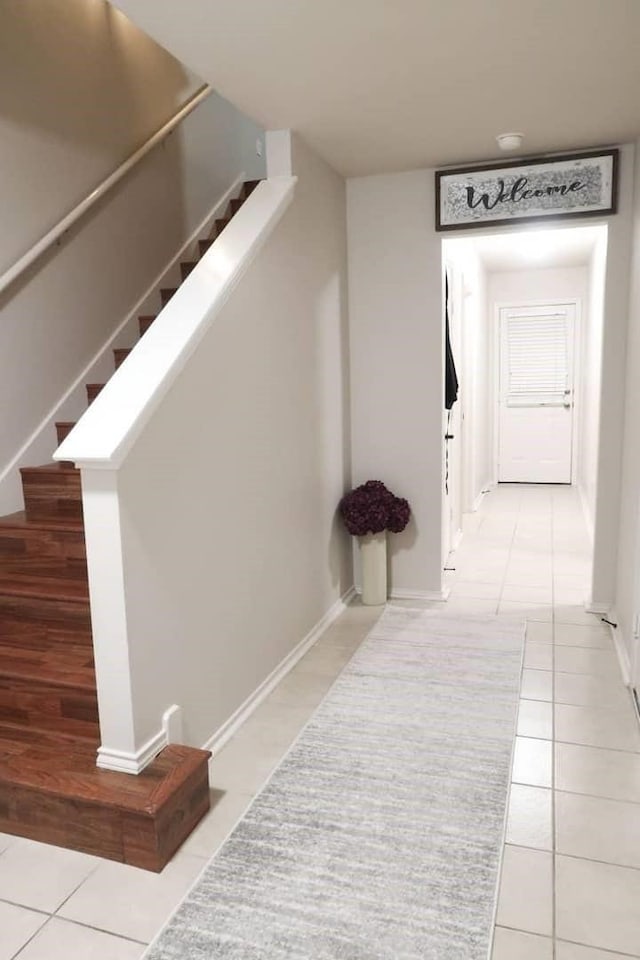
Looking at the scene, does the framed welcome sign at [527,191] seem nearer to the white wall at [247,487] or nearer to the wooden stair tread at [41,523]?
the white wall at [247,487]

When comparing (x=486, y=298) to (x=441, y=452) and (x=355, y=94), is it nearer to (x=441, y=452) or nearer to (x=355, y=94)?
(x=441, y=452)

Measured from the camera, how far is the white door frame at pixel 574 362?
25.3 ft

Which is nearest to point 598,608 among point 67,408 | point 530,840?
point 530,840

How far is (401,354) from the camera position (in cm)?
394

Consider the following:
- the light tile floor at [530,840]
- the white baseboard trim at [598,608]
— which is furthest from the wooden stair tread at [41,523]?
the white baseboard trim at [598,608]

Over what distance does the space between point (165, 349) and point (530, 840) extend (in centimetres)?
184

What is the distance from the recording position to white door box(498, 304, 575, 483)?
25.8ft

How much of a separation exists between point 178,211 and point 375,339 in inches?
60.6

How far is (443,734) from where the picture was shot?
8.57 ft

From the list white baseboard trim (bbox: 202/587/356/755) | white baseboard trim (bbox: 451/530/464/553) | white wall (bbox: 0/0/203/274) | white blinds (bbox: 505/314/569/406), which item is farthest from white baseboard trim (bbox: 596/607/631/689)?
white blinds (bbox: 505/314/569/406)

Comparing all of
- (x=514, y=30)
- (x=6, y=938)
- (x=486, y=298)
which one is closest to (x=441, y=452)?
(x=514, y=30)

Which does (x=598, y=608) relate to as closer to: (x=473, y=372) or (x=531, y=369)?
(x=473, y=372)

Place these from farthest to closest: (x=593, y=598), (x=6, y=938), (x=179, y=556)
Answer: (x=593, y=598) < (x=179, y=556) < (x=6, y=938)

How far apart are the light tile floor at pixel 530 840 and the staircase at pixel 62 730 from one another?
3.2 inches
